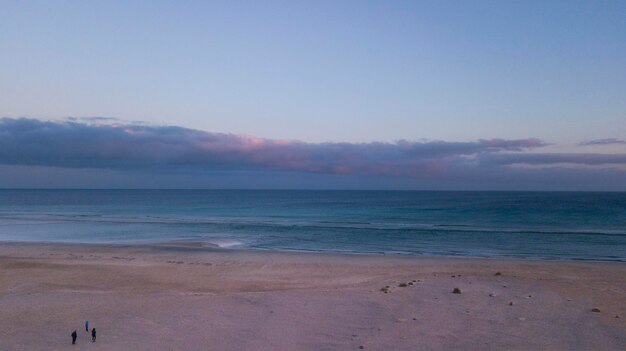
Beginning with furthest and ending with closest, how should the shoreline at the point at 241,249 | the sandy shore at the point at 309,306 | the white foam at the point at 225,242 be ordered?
1. the white foam at the point at 225,242
2. the shoreline at the point at 241,249
3. the sandy shore at the point at 309,306

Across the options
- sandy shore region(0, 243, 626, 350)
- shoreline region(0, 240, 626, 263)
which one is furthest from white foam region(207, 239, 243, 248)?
sandy shore region(0, 243, 626, 350)

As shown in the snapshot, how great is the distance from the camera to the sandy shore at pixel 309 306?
9.99 meters

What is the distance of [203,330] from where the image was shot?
35.0ft

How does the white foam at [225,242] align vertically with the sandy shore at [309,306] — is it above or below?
below

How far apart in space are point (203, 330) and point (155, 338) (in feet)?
3.58

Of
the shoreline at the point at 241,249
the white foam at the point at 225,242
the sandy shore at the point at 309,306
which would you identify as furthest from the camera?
the white foam at the point at 225,242

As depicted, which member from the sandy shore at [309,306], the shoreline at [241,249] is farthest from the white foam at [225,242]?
the sandy shore at [309,306]

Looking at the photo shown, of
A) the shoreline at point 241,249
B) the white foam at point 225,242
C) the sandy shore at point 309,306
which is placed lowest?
the white foam at point 225,242

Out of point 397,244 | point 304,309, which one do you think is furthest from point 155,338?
point 397,244

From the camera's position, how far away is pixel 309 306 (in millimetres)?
12992

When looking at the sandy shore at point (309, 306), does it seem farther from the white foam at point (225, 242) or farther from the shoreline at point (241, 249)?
the white foam at point (225, 242)

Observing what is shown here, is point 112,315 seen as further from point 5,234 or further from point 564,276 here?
point 5,234

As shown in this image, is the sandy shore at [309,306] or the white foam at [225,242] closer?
the sandy shore at [309,306]

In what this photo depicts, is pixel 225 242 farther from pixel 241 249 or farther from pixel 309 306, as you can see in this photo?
pixel 309 306
